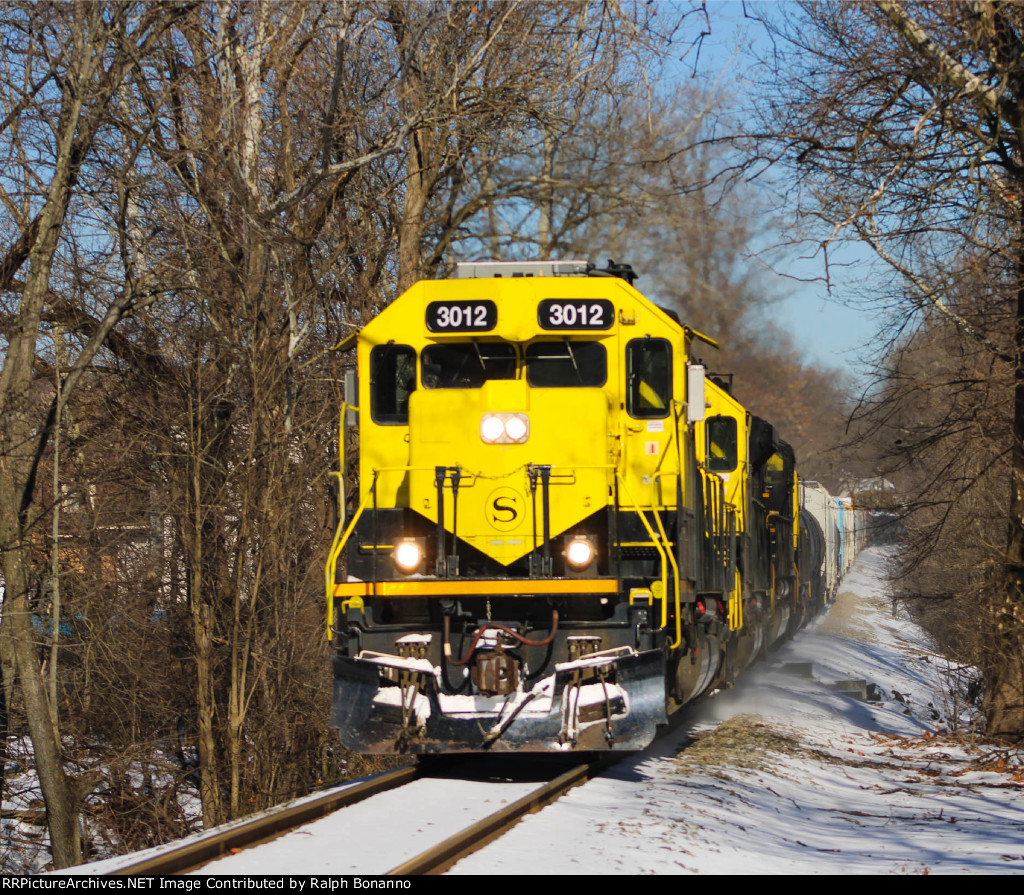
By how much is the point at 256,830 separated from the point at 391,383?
13.4 ft

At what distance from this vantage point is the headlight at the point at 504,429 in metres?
9.27

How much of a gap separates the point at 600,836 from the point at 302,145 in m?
14.1

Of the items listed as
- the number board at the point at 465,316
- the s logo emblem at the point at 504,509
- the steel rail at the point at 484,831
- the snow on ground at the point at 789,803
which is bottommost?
the snow on ground at the point at 789,803

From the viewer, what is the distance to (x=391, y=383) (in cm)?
970

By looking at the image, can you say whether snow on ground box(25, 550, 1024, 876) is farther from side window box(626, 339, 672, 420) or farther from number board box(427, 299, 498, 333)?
number board box(427, 299, 498, 333)

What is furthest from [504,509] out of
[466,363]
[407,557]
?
[466,363]

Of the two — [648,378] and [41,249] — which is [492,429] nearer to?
[648,378]

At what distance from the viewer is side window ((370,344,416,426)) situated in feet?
31.7

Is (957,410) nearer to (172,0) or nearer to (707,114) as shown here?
(707,114)

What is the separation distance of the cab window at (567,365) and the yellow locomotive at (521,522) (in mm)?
11

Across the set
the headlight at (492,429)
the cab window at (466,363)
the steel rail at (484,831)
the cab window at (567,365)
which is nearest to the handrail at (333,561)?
the headlight at (492,429)

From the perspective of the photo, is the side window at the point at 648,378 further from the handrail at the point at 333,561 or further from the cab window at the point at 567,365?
the handrail at the point at 333,561

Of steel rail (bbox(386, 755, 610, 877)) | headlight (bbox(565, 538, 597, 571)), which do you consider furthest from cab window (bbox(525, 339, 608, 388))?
steel rail (bbox(386, 755, 610, 877))

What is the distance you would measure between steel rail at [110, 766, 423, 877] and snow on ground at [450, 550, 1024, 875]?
4.24 feet
